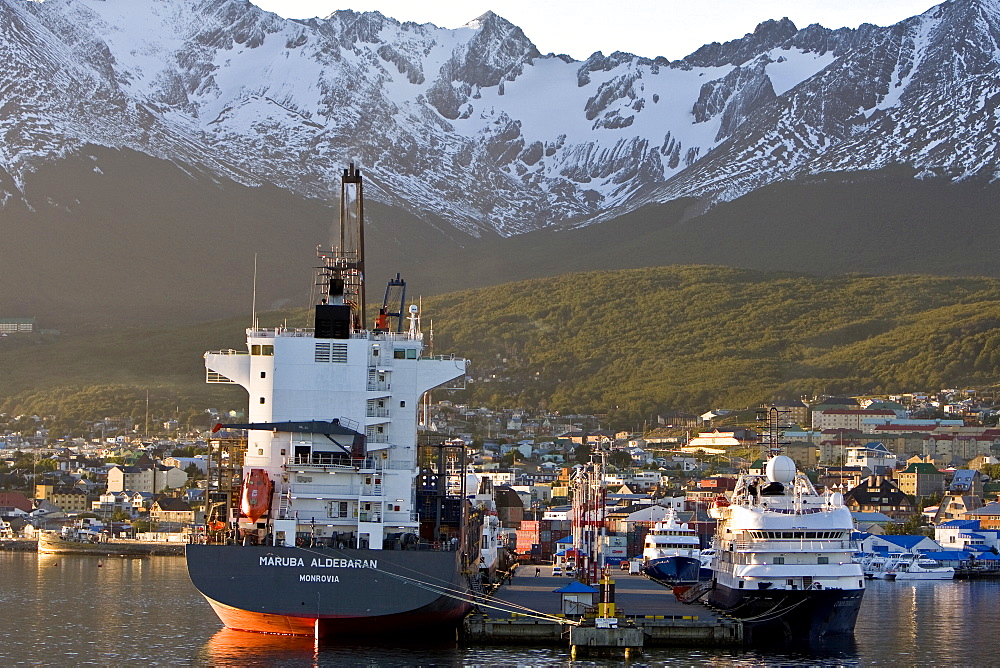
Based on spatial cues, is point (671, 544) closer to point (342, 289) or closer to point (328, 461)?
point (342, 289)

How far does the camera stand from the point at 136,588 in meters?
90.4

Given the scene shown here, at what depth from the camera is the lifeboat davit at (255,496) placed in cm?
5488

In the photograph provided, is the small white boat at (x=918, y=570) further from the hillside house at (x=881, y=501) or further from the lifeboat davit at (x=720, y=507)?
the lifeboat davit at (x=720, y=507)

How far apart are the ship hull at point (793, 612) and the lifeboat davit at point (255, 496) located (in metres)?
15.9

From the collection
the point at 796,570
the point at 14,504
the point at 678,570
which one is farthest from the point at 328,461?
the point at 14,504

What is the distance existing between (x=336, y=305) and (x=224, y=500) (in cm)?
741

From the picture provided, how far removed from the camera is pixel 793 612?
59.5 m

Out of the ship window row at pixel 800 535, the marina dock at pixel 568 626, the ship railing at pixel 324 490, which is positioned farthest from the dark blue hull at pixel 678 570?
the ship railing at pixel 324 490

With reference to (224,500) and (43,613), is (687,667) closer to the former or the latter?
(224,500)

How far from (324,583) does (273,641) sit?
3652 mm

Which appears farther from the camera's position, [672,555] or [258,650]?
[672,555]

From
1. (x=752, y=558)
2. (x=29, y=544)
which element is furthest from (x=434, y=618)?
(x=29, y=544)

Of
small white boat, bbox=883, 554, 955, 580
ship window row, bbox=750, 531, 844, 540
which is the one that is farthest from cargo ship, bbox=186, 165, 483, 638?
small white boat, bbox=883, 554, 955, 580

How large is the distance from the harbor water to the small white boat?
20392 millimetres
